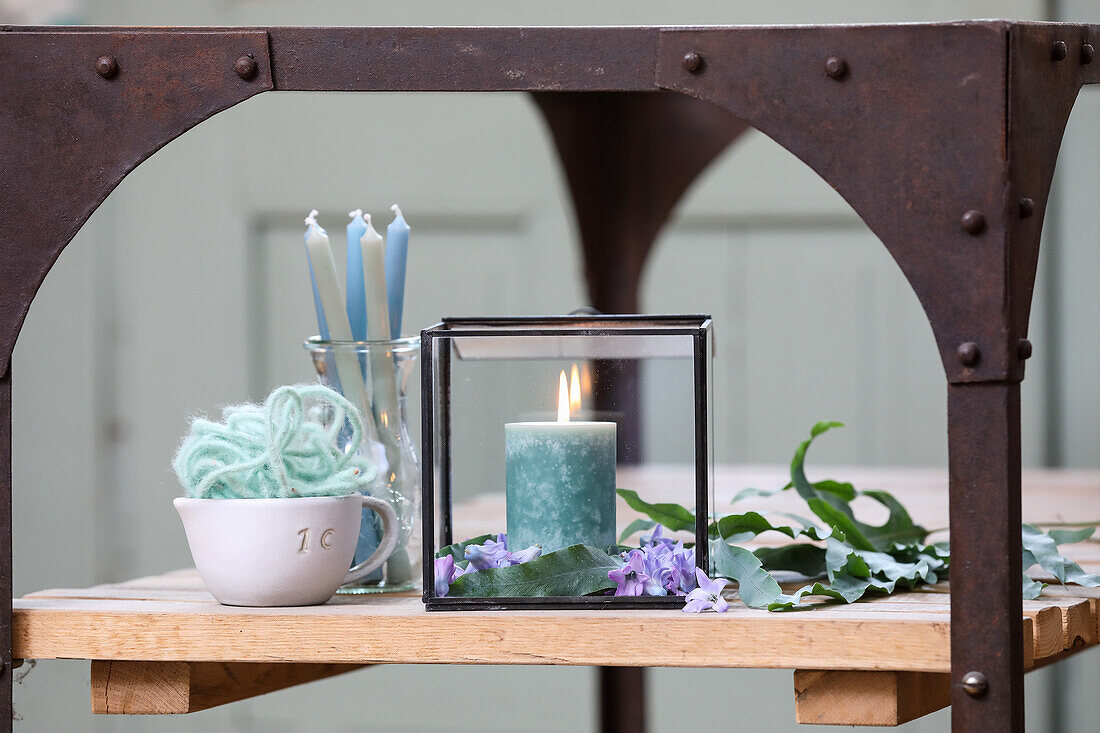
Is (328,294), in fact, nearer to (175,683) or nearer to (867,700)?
(175,683)

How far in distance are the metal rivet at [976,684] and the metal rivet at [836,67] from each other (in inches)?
11.6

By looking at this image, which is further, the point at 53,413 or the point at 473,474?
the point at 53,413

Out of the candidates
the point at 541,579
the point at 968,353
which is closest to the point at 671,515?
the point at 541,579

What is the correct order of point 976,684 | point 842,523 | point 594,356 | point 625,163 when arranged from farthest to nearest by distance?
point 625,163, point 842,523, point 594,356, point 976,684

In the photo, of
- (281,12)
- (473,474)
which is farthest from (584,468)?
(281,12)

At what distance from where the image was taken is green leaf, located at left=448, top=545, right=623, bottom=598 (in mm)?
685

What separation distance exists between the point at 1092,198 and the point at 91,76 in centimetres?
217

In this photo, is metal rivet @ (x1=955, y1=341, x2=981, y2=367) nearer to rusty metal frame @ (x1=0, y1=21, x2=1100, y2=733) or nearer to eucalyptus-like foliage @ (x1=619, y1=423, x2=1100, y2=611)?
rusty metal frame @ (x1=0, y1=21, x2=1100, y2=733)

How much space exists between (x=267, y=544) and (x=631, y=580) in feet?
0.65

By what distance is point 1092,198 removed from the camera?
2.43 m

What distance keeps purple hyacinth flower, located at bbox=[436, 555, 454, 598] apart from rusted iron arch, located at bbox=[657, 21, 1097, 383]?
0.92 feet

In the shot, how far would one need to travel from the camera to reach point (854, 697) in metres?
0.66

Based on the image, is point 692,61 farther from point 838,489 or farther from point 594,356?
point 838,489

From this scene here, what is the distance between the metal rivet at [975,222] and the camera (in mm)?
614
